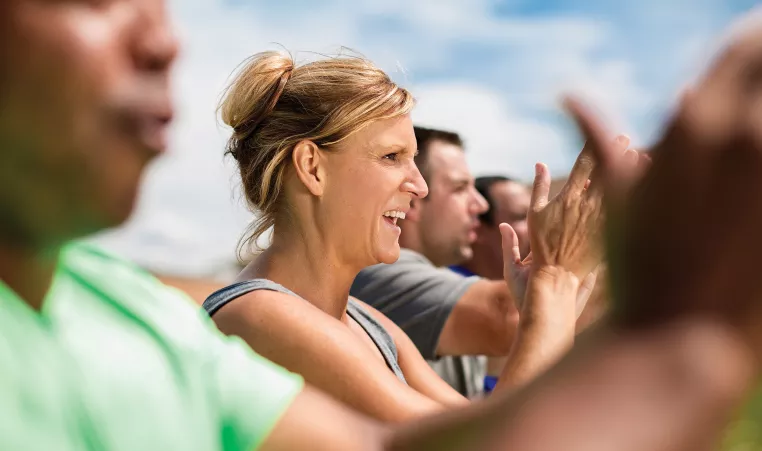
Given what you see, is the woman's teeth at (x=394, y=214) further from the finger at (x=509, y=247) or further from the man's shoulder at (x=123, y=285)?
the man's shoulder at (x=123, y=285)

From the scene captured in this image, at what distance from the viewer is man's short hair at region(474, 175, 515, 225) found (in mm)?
5023

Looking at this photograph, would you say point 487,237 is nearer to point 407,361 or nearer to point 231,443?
point 407,361

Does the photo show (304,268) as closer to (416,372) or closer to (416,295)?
(416,372)

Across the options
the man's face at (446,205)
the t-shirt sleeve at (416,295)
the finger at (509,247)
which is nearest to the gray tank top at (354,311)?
the finger at (509,247)

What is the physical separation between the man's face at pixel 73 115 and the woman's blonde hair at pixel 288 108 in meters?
1.42

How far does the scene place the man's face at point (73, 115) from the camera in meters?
0.59

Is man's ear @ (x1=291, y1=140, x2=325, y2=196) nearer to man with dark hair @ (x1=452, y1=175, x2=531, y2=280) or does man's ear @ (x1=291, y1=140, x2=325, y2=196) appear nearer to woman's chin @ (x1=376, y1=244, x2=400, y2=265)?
woman's chin @ (x1=376, y1=244, x2=400, y2=265)

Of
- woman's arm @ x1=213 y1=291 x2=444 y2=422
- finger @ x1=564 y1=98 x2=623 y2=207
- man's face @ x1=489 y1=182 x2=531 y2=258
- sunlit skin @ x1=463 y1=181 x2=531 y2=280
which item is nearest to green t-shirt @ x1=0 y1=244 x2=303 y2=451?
finger @ x1=564 y1=98 x2=623 y2=207

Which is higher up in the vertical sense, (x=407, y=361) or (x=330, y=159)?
(x=330, y=159)

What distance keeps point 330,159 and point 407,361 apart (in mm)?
534

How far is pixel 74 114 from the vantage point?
594 millimetres

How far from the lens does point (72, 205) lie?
1.98ft

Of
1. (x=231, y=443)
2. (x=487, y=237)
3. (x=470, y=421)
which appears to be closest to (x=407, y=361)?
(x=231, y=443)

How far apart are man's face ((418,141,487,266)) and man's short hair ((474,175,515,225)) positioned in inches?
36.8
